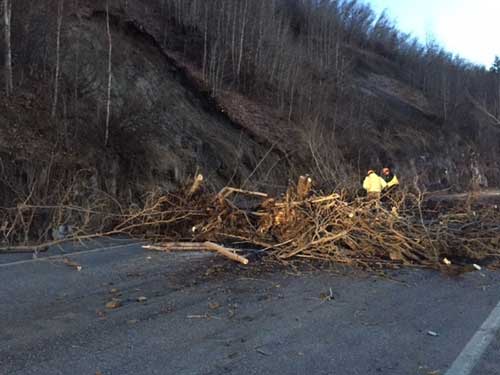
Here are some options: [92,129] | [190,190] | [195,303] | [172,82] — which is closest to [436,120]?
[172,82]

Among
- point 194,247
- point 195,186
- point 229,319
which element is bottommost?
point 194,247

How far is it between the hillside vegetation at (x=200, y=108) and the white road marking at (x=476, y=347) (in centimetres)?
778

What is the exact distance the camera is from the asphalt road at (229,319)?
449 centimetres

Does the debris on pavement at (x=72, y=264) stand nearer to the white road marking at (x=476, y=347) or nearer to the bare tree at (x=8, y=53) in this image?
the white road marking at (x=476, y=347)

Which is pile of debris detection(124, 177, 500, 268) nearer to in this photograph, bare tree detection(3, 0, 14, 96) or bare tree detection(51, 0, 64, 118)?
bare tree detection(51, 0, 64, 118)

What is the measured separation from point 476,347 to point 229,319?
7.67 feet

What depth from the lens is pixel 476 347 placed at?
505 cm

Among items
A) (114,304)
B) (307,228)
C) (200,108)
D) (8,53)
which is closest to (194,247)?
(307,228)

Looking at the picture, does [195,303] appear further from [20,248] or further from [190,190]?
[190,190]

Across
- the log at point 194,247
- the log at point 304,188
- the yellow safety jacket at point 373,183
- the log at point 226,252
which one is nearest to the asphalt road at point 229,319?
the log at point 226,252

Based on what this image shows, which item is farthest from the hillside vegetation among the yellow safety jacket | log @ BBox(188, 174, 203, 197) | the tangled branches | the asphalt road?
the asphalt road

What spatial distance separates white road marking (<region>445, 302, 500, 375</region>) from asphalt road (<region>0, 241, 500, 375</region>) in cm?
6

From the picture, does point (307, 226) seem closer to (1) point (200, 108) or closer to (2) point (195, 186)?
(2) point (195, 186)

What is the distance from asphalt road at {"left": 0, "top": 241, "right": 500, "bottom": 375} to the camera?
177 inches
